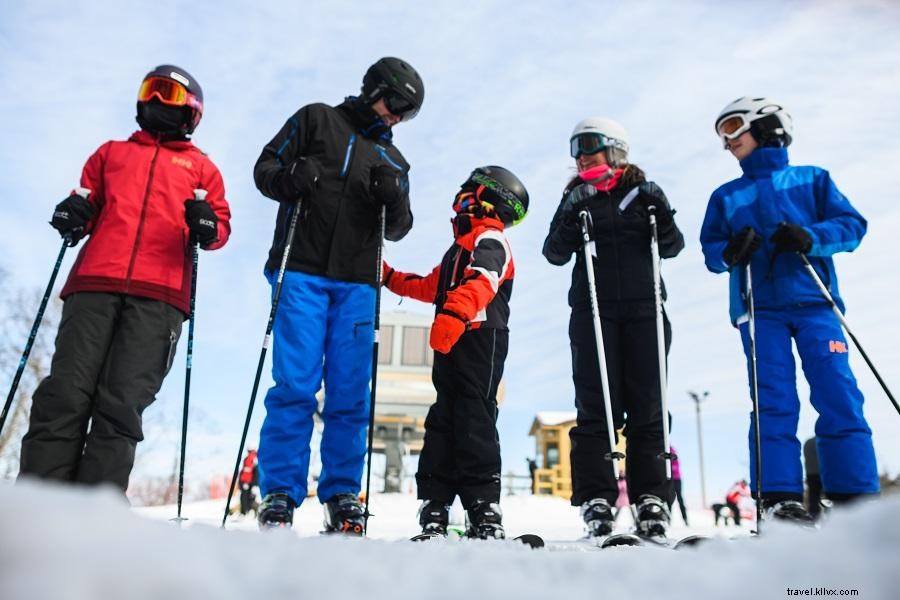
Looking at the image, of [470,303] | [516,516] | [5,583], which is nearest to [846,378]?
[470,303]

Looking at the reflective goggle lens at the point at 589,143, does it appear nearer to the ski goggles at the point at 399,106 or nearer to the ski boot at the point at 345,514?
the ski goggles at the point at 399,106

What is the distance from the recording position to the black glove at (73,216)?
10.6 ft

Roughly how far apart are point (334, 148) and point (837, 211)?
301 cm

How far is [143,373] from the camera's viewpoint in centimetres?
316

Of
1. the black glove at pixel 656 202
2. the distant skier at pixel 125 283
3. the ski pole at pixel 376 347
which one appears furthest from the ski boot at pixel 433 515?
the black glove at pixel 656 202

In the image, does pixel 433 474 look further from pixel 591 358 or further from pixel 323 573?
pixel 323 573

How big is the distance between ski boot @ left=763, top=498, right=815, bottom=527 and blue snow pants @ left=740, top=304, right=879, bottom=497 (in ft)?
0.21

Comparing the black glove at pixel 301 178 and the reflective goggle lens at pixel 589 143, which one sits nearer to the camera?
the black glove at pixel 301 178

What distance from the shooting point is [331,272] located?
11.6 ft

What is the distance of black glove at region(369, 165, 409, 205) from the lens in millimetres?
3590

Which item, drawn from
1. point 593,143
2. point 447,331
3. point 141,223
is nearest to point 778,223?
point 593,143

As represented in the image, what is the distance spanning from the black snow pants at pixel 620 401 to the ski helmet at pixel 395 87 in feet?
5.32

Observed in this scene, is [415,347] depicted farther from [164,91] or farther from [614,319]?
[164,91]

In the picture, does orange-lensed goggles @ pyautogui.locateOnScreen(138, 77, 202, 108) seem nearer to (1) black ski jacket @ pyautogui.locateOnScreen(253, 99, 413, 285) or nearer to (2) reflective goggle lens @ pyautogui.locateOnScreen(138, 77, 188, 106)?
(2) reflective goggle lens @ pyautogui.locateOnScreen(138, 77, 188, 106)
